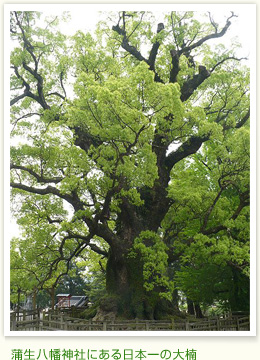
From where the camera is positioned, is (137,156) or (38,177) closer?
(137,156)

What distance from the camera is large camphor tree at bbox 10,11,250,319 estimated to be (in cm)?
586

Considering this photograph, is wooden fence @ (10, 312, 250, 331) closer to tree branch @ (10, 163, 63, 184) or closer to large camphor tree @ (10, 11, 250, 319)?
large camphor tree @ (10, 11, 250, 319)

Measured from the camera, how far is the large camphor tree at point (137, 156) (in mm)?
5863

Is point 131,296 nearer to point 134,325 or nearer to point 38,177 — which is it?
point 134,325

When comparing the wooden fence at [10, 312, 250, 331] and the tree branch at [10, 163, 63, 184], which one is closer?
the wooden fence at [10, 312, 250, 331]

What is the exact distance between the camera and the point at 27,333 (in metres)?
4.68

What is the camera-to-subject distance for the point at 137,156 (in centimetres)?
614

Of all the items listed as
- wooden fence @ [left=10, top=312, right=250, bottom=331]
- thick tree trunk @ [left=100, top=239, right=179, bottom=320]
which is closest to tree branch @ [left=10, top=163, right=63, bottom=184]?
thick tree trunk @ [left=100, top=239, right=179, bottom=320]

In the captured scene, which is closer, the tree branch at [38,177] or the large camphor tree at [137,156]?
the large camphor tree at [137,156]

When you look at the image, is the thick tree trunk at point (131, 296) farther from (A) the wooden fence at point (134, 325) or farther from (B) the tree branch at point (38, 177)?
(B) the tree branch at point (38, 177)

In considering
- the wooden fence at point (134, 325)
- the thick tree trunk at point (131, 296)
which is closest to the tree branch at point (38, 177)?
the thick tree trunk at point (131, 296)

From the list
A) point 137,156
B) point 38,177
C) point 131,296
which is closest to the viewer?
point 137,156

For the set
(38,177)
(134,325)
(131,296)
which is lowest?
(134,325)

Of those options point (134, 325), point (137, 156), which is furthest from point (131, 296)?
point (137, 156)
